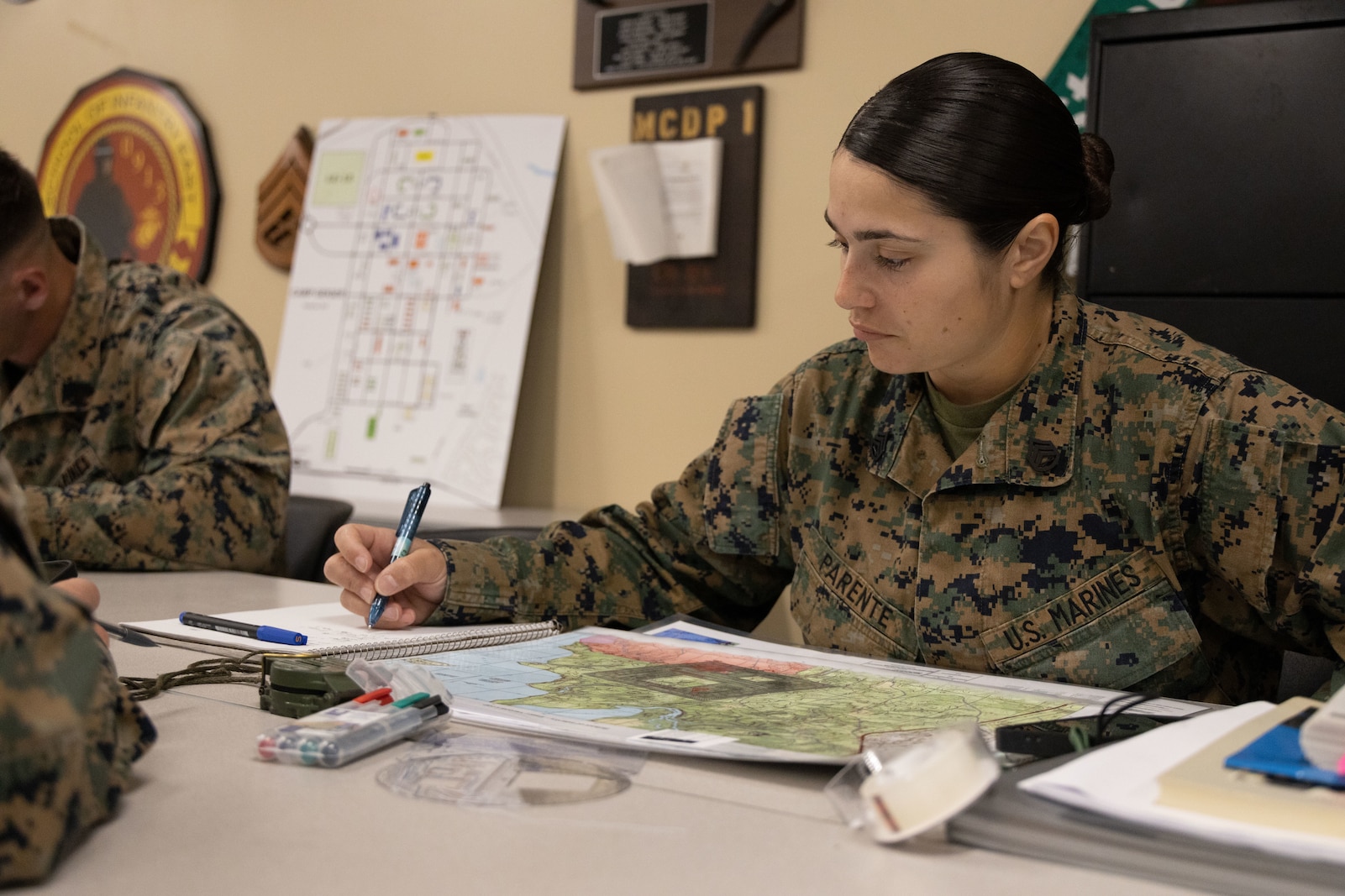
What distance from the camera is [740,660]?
43.4 inches

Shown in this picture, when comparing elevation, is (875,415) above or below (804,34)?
below

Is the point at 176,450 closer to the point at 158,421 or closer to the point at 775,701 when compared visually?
the point at 158,421

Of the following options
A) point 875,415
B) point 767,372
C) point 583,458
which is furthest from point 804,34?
point 875,415

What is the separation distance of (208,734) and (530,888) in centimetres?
35

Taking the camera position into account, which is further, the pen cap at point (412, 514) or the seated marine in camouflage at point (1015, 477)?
the pen cap at point (412, 514)

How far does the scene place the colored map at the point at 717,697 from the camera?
2.72 ft

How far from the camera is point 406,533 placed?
1272 mm

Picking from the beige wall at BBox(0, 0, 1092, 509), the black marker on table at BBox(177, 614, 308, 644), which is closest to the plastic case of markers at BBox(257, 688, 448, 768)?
the black marker on table at BBox(177, 614, 308, 644)

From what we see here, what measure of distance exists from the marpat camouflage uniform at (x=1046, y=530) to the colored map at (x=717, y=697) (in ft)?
0.59

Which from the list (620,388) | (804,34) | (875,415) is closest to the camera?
(875,415)

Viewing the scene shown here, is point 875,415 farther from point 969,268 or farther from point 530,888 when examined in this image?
point 530,888

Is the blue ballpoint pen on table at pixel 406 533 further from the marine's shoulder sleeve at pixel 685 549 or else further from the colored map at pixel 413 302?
the colored map at pixel 413 302

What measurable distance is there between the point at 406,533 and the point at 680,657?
35 cm

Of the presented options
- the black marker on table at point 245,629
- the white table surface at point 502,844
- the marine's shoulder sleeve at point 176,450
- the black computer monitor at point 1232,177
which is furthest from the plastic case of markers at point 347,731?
the black computer monitor at point 1232,177
